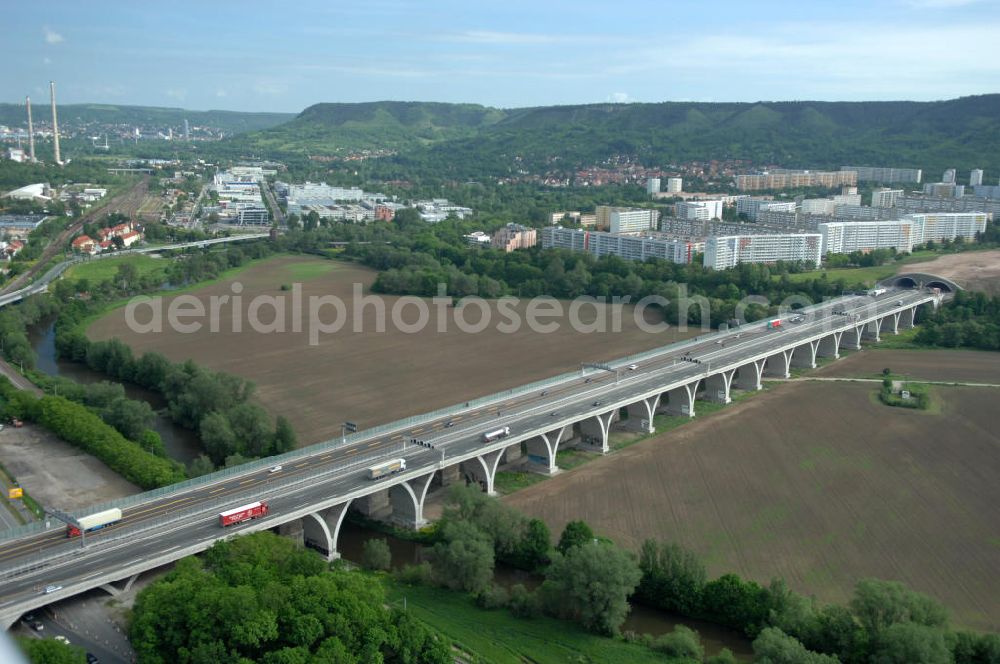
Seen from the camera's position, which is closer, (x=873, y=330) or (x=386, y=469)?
(x=386, y=469)

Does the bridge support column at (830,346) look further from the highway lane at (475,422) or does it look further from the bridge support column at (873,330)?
the bridge support column at (873,330)

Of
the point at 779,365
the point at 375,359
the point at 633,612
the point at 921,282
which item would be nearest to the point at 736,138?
the point at 921,282

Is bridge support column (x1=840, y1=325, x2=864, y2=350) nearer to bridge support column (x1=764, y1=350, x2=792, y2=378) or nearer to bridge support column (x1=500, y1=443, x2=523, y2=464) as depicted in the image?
bridge support column (x1=764, y1=350, x2=792, y2=378)

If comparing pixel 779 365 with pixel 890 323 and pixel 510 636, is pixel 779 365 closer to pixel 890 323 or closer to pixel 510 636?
pixel 890 323

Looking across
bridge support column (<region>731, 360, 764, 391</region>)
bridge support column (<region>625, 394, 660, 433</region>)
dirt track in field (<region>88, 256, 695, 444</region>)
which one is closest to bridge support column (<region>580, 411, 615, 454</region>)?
bridge support column (<region>625, 394, 660, 433</region>)

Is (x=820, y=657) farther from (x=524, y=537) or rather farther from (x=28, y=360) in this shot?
(x=28, y=360)

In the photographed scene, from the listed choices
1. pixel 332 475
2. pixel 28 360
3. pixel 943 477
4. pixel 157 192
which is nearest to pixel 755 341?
pixel 943 477
